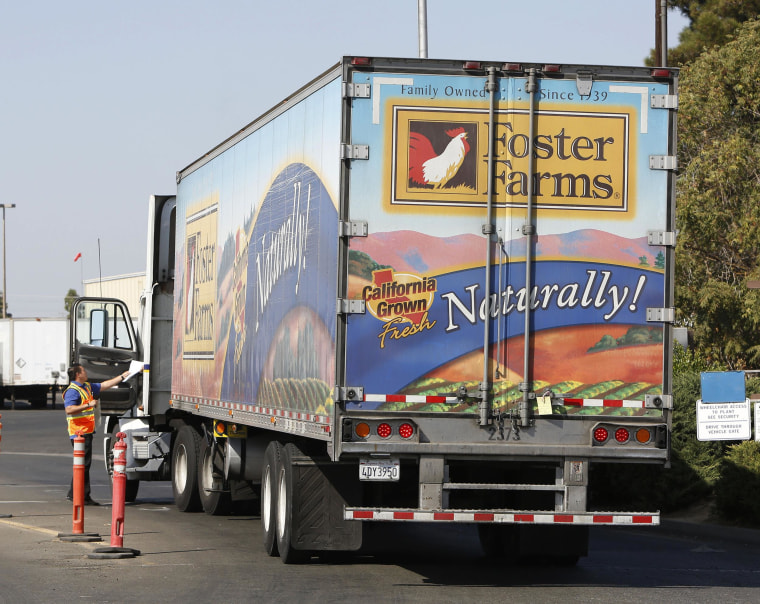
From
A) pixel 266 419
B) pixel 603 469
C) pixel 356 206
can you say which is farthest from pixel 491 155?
pixel 603 469

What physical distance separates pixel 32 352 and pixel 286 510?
44.5 meters

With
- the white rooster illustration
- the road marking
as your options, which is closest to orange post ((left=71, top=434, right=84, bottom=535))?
the road marking

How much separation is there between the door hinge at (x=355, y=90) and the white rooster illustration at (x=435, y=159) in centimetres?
48

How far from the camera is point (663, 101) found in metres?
11.2

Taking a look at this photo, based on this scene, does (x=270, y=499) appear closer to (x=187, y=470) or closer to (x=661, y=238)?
(x=661, y=238)

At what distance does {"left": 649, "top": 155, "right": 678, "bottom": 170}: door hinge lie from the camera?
1120cm

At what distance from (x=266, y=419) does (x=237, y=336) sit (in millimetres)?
1637

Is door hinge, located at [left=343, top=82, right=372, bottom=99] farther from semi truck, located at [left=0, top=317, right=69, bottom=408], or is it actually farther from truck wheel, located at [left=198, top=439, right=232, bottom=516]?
semi truck, located at [left=0, top=317, right=69, bottom=408]

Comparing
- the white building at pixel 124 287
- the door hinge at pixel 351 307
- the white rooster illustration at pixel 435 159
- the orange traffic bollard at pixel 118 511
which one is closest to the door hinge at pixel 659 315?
the white rooster illustration at pixel 435 159

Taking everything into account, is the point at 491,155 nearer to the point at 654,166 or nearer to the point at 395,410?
the point at 654,166

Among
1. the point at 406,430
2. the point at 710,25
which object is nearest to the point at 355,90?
the point at 406,430

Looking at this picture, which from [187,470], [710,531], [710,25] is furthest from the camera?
[710,25]

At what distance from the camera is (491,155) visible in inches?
430

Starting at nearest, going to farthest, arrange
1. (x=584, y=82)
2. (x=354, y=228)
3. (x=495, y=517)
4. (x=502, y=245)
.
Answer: (x=495, y=517)
(x=354, y=228)
(x=502, y=245)
(x=584, y=82)
